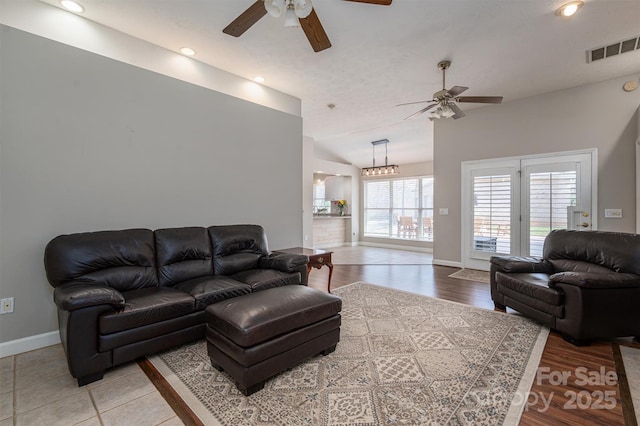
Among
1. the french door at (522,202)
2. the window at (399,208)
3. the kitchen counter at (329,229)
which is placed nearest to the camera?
the french door at (522,202)

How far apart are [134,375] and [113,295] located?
62cm

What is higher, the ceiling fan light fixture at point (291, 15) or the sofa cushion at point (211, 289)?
the ceiling fan light fixture at point (291, 15)

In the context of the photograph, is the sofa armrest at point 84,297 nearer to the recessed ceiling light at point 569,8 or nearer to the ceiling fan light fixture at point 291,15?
the ceiling fan light fixture at point 291,15

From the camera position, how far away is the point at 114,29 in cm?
312

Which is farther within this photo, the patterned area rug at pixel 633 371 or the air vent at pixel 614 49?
the air vent at pixel 614 49

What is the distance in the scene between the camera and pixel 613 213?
418 centimetres

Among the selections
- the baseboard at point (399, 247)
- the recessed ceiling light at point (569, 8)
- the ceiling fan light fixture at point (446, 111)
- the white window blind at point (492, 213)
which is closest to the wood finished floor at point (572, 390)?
the white window blind at point (492, 213)

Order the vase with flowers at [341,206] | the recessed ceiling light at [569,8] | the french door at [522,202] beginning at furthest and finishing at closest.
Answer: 1. the vase with flowers at [341,206]
2. the french door at [522,202]
3. the recessed ceiling light at [569,8]

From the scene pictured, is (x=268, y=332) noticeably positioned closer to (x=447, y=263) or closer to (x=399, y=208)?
(x=447, y=263)

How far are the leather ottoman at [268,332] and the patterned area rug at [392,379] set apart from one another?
0.13 metres

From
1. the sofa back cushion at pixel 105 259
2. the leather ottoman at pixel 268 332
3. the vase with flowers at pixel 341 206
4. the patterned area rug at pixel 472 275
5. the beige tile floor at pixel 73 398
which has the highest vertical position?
the vase with flowers at pixel 341 206

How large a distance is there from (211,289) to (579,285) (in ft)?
10.7

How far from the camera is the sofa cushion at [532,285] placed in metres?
2.63

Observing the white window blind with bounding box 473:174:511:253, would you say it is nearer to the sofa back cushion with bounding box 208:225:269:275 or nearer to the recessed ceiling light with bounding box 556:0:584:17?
the recessed ceiling light with bounding box 556:0:584:17
